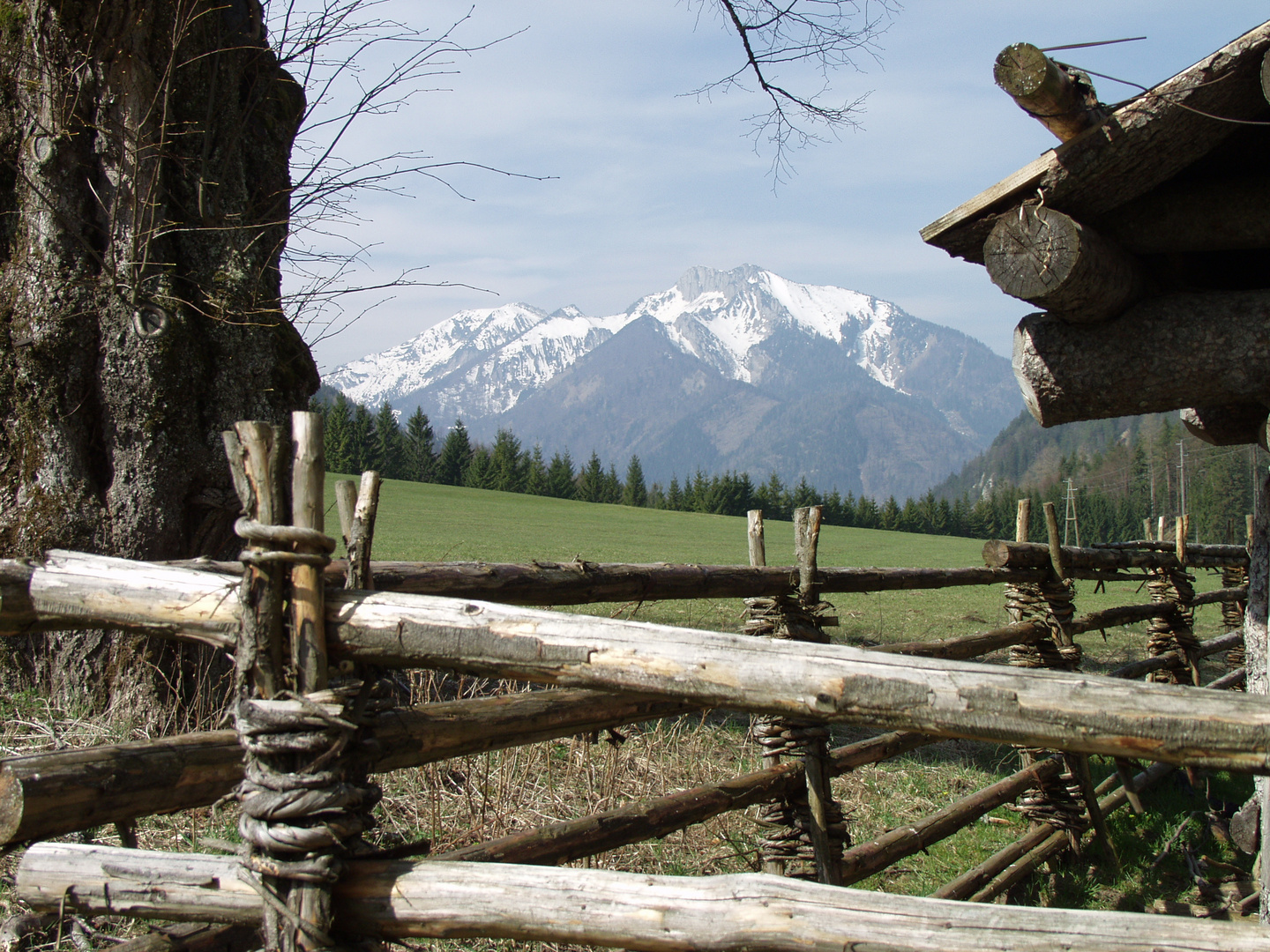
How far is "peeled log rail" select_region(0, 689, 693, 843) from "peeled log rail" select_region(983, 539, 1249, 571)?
2.74 m

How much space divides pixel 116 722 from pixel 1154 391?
5005 millimetres

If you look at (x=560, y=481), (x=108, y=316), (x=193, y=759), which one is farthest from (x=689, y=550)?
(x=560, y=481)

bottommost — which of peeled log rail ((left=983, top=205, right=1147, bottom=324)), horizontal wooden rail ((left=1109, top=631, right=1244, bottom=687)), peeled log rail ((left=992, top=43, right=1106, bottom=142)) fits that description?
horizontal wooden rail ((left=1109, top=631, right=1244, bottom=687))

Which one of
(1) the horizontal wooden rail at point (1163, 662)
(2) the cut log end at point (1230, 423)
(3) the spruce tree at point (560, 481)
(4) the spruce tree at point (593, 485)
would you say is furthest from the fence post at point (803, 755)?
(4) the spruce tree at point (593, 485)

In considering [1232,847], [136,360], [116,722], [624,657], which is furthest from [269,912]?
[1232,847]

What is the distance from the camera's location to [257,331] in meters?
5.17

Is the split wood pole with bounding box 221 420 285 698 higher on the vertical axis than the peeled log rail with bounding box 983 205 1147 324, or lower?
lower

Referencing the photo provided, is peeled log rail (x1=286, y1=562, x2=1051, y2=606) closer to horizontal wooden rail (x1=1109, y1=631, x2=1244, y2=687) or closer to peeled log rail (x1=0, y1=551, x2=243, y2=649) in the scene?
peeled log rail (x1=0, y1=551, x2=243, y2=649)

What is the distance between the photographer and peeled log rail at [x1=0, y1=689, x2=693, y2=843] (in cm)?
166

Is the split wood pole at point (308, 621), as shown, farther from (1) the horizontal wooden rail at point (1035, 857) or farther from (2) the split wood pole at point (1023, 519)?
(2) the split wood pole at point (1023, 519)

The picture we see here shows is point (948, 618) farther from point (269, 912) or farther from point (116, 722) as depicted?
point (269, 912)

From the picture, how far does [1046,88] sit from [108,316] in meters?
4.70

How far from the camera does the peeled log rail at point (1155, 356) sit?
9.05 ft

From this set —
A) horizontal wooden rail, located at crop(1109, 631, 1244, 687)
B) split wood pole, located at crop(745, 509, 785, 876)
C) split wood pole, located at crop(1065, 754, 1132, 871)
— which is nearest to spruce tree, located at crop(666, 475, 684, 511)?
horizontal wooden rail, located at crop(1109, 631, 1244, 687)
